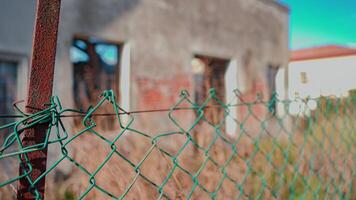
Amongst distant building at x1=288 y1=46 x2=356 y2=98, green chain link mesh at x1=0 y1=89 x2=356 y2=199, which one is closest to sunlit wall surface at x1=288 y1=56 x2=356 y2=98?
distant building at x1=288 y1=46 x2=356 y2=98

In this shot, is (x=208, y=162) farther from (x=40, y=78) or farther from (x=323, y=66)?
(x=323, y=66)

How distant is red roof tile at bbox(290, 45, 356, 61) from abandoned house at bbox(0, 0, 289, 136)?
18.3 m

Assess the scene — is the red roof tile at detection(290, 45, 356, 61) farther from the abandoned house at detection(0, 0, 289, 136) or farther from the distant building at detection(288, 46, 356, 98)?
the abandoned house at detection(0, 0, 289, 136)

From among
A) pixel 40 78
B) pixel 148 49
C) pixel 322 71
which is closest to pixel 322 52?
pixel 322 71

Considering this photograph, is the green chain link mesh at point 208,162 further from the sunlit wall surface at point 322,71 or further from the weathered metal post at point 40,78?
the sunlit wall surface at point 322,71

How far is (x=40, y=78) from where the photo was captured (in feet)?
3.33

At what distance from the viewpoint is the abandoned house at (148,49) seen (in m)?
4.98

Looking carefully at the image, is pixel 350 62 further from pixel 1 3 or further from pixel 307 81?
pixel 1 3

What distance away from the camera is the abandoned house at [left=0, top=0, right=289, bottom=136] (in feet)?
16.3

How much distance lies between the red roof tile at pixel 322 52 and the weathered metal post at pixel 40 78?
27.1 metres

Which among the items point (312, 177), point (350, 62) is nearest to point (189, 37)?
point (312, 177)

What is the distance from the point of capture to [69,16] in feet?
17.9

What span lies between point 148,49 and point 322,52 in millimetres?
23867

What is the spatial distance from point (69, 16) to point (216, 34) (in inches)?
138
